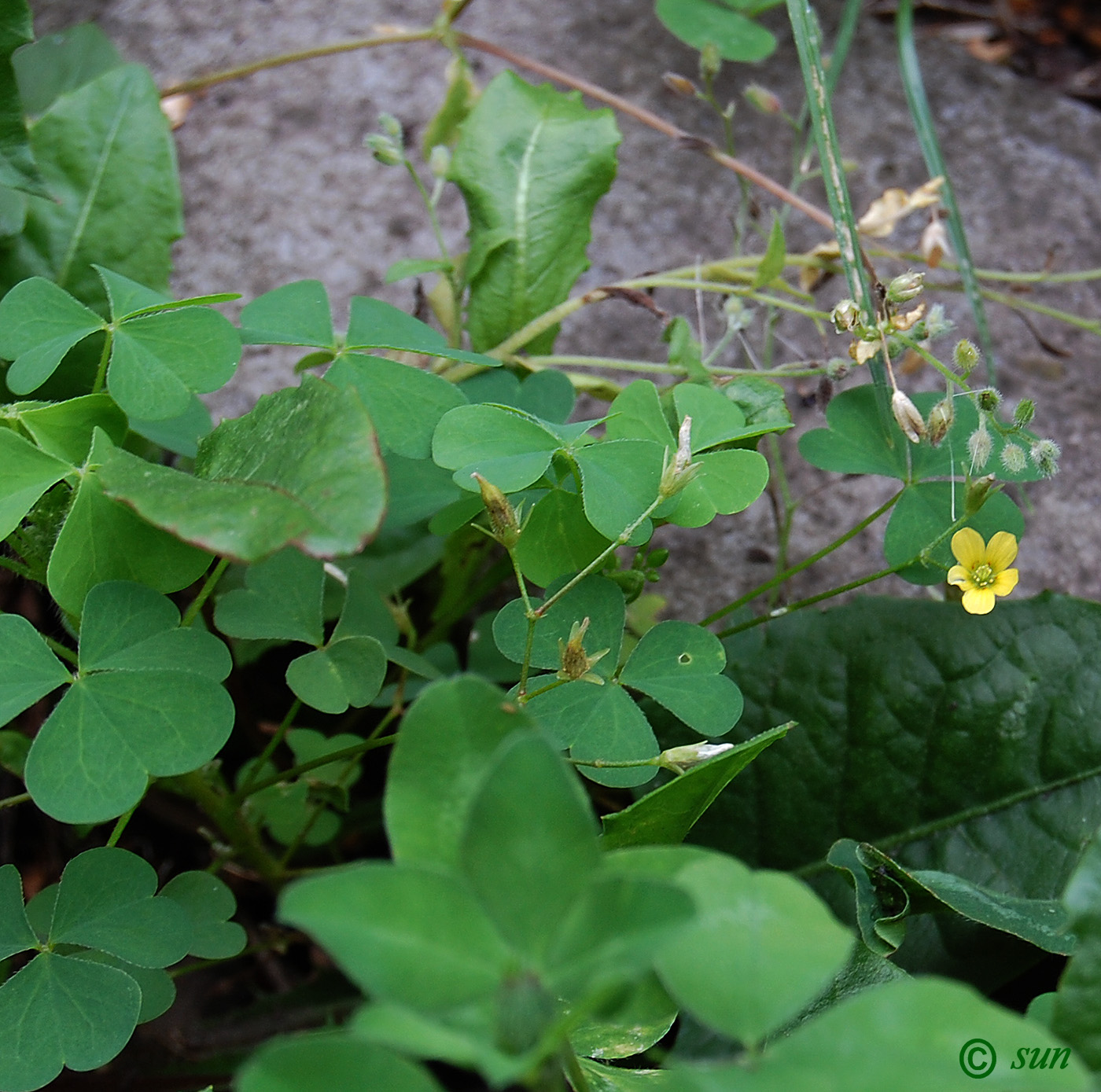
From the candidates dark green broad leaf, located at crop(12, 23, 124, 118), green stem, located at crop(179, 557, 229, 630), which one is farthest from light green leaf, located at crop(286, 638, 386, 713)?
dark green broad leaf, located at crop(12, 23, 124, 118)

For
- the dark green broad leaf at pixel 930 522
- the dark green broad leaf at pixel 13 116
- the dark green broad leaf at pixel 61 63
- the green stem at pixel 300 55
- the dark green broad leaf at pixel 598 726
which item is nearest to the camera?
the dark green broad leaf at pixel 598 726

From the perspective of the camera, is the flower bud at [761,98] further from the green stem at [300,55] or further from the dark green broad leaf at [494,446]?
the dark green broad leaf at [494,446]

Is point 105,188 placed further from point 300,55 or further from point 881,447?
point 881,447

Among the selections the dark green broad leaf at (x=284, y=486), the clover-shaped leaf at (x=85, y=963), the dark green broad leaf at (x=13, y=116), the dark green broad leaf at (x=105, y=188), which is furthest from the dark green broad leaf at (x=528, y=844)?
the dark green broad leaf at (x=105, y=188)

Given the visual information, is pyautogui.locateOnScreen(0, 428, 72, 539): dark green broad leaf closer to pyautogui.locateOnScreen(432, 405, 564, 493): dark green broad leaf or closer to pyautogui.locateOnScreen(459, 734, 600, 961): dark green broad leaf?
pyautogui.locateOnScreen(432, 405, 564, 493): dark green broad leaf

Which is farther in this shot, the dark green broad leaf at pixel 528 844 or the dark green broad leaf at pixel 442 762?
the dark green broad leaf at pixel 442 762

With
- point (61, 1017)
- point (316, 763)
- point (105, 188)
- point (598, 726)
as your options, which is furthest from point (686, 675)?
point (105, 188)
